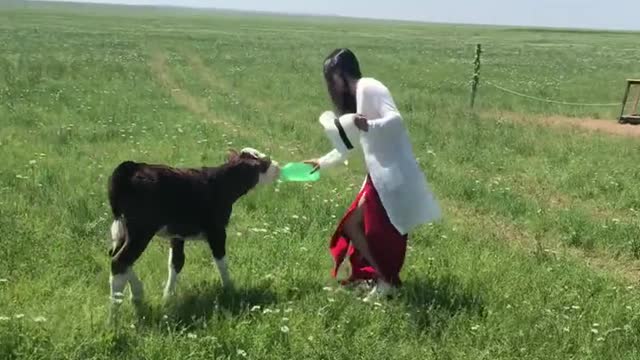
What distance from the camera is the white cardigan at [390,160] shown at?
5.81m

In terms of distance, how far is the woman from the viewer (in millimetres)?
5824

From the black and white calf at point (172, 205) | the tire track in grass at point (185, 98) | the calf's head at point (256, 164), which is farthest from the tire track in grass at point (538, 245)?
the tire track in grass at point (185, 98)

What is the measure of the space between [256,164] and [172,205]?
96cm

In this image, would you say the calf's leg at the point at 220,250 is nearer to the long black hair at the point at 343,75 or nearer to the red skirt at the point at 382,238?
the red skirt at the point at 382,238

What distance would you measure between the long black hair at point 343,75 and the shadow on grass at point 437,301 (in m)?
1.73

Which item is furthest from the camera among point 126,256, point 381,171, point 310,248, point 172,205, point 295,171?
point 310,248

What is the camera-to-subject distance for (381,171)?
19.3 feet

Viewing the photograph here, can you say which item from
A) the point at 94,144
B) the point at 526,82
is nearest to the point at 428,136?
the point at 94,144

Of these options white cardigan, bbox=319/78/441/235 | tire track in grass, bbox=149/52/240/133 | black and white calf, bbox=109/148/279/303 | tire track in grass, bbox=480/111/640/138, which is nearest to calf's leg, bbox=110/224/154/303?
black and white calf, bbox=109/148/279/303

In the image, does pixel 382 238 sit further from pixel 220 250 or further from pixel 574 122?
pixel 574 122

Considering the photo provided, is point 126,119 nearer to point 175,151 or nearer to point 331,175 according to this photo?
point 175,151

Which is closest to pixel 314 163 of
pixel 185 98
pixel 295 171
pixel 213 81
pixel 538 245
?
pixel 295 171

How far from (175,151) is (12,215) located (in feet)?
15.1

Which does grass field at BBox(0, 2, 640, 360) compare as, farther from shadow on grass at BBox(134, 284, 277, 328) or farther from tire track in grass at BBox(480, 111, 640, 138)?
tire track in grass at BBox(480, 111, 640, 138)
